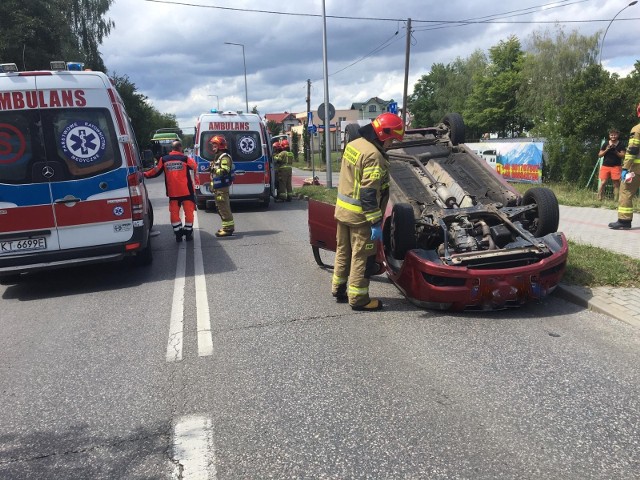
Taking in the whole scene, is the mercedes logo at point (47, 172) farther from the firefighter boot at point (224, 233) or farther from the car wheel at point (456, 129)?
the car wheel at point (456, 129)

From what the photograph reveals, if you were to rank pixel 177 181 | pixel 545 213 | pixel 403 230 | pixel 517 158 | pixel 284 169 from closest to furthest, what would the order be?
pixel 403 230, pixel 545 213, pixel 177 181, pixel 284 169, pixel 517 158

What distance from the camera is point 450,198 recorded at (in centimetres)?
592

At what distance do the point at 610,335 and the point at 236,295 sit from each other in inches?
150

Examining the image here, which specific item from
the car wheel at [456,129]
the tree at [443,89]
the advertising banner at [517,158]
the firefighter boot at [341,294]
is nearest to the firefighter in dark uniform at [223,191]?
the car wheel at [456,129]

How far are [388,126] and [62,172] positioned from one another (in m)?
4.00

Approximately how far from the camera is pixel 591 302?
16.5 feet

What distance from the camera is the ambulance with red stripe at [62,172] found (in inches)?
236

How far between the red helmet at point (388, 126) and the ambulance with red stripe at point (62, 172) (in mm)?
3336

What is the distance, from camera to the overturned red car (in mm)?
4684

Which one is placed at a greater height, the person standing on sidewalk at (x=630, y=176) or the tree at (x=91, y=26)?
the tree at (x=91, y=26)

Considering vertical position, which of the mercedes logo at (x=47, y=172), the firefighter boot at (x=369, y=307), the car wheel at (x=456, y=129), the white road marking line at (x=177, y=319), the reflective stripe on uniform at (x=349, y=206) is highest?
the car wheel at (x=456, y=129)

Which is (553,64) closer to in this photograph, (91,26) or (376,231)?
(91,26)

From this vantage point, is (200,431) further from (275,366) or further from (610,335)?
(610,335)

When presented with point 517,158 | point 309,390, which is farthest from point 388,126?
point 517,158
